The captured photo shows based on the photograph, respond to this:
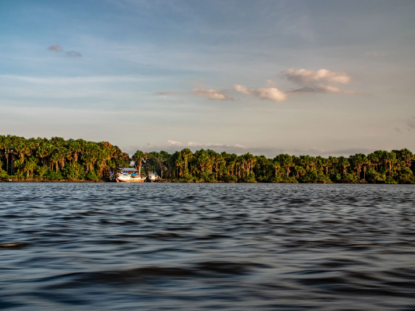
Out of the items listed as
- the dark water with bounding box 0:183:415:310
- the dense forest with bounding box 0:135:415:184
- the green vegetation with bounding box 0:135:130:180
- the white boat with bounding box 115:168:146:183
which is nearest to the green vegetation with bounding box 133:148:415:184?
the dense forest with bounding box 0:135:415:184

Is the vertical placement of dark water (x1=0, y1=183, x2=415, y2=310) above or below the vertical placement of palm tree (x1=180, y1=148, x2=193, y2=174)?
below

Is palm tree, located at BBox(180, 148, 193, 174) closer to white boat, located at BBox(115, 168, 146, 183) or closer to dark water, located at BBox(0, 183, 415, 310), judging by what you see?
white boat, located at BBox(115, 168, 146, 183)

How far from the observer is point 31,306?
18.6ft

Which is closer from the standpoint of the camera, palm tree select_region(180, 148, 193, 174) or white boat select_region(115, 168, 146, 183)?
white boat select_region(115, 168, 146, 183)

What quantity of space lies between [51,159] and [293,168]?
10760 centimetres

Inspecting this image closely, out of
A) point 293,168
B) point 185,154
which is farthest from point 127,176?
point 293,168

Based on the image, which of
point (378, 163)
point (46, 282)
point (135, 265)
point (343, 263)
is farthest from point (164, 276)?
point (378, 163)

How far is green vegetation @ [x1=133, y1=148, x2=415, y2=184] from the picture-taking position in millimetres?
182000

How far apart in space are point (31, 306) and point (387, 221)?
52.3 ft

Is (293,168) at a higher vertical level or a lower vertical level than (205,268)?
higher

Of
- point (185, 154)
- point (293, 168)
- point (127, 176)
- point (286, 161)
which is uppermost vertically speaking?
point (185, 154)

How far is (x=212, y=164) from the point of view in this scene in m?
189

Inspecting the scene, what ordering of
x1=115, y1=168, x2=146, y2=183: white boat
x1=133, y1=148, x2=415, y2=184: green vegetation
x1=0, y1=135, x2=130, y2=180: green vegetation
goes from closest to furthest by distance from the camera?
1. x1=0, y1=135, x2=130, y2=180: green vegetation
2. x1=115, y1=168, x2=146, y2=183: white boat
3. x1=133, y1=148, x2=415, y2=184: green vegetation

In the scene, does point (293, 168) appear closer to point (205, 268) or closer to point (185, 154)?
point (185, 154)
